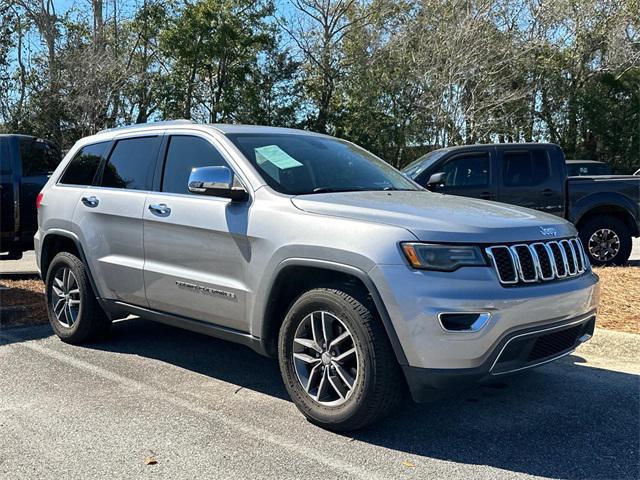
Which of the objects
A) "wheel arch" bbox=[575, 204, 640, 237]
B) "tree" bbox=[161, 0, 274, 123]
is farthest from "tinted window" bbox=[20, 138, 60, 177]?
"tree" bbox=[161, 0, 274, 123]

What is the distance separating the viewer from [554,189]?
10.0 metres

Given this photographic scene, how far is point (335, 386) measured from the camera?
150 inches

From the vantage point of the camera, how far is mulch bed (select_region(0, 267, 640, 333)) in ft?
20.6

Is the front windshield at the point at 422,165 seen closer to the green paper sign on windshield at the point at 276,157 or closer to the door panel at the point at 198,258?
the green paper sign on windshield at the point at 276,157

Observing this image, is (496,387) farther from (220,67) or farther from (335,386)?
(220,67)

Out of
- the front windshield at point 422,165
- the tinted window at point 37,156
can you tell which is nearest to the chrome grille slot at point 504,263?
the front windshield at point 422,165

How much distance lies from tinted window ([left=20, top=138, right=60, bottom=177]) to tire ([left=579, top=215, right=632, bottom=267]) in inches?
319

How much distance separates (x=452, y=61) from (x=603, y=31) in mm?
9856

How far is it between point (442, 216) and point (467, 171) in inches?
250

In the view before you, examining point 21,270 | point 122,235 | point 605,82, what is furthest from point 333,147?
point 605,82

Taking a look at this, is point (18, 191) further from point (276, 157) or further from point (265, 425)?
point (265, 425)

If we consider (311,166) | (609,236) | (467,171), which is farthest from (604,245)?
(311,166)

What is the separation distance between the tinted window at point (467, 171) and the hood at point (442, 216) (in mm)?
5333

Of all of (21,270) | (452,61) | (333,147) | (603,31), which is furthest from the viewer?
(603,31)
